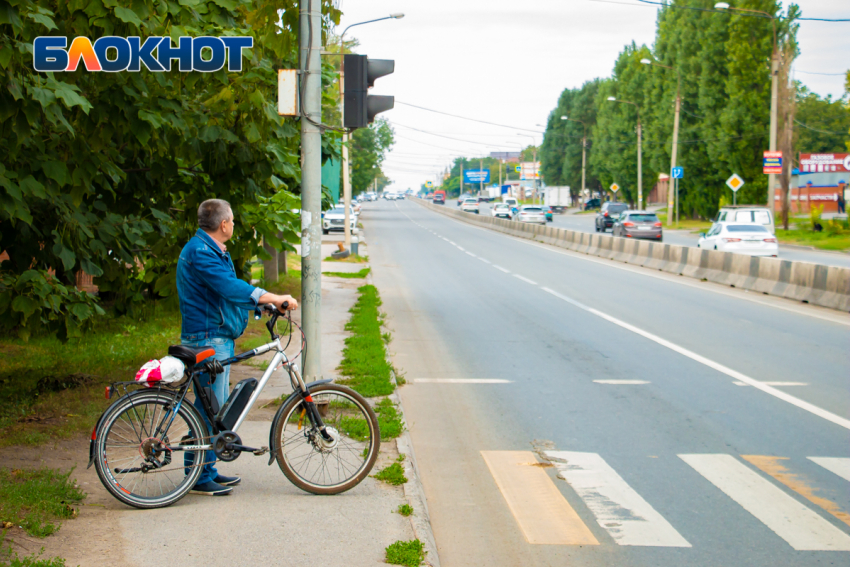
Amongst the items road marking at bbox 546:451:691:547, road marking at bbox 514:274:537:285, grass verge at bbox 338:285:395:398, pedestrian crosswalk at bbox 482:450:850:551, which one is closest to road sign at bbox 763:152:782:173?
road marking at bbox 514:274:537:285

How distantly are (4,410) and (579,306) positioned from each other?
1160 cm

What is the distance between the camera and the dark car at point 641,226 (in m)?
41.0

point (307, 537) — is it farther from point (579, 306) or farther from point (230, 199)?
point (579, 306)

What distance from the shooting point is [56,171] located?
5.86 m

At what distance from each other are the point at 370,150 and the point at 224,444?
67.5m

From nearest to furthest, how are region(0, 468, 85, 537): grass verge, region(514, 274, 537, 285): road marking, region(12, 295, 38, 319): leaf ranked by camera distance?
region(0, 468, 85, 537): grass verge, region(12, 295, 38, 319): leaf, region(514, 274, 537, 285): road marking

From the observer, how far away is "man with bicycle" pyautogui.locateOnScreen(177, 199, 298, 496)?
4992 mm

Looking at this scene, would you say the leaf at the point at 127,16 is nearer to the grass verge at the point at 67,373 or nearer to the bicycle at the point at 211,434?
the bicycle at the point at 211,434

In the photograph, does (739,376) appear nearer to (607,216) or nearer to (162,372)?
(162,372)

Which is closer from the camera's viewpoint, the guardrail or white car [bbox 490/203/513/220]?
the guardrail

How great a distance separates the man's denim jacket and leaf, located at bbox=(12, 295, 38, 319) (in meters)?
1.72

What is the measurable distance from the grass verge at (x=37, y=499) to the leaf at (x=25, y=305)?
1295 millimetres

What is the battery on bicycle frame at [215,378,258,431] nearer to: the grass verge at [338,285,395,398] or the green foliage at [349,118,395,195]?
the grass verge at [338,285,395,398]

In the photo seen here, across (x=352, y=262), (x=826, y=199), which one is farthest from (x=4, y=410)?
(x=826, y=199)
